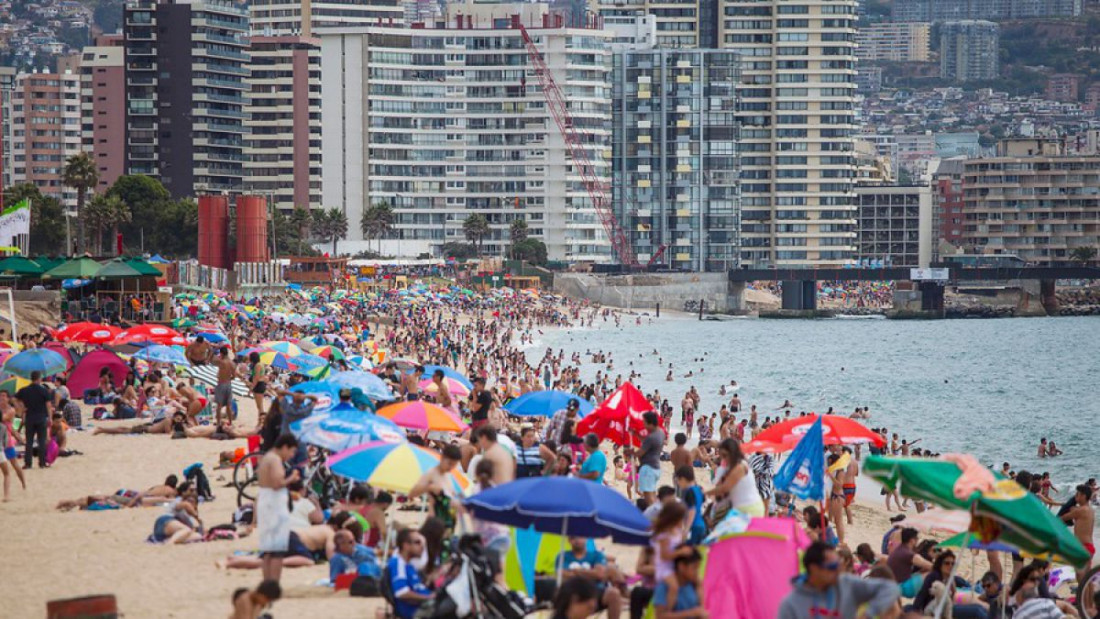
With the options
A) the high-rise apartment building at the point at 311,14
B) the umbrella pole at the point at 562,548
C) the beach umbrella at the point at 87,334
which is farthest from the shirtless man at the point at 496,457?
the high-rise apartment building at the point at 311,14

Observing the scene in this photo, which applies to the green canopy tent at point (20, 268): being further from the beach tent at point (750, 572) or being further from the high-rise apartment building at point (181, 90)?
the high-rise apartment building at point (181, 90)

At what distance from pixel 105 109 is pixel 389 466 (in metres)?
132

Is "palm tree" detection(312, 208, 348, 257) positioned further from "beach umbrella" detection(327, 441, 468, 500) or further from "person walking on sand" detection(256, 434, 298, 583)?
"person walking on sand" detection(256, 434, 298, 583)

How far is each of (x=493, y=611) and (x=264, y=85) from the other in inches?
5152

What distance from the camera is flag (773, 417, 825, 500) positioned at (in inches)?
606

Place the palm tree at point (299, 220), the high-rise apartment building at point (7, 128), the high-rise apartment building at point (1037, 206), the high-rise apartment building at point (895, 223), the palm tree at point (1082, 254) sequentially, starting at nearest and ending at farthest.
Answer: the palm tree at point (299, 220) → the palm tree at point (1082, 254) → the high-rise apartment building at point (1037, 206) → the high-rise apartment building at point (7, 128) → the high-rise apartment building at point (895, 223)

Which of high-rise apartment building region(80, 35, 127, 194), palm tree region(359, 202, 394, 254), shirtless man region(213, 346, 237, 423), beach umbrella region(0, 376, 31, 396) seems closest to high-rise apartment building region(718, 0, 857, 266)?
palm tree region(359, 202, 394, 254)

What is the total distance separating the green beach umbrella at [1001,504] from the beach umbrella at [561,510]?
6.32 ft

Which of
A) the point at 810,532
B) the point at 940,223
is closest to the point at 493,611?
the point at 810,532

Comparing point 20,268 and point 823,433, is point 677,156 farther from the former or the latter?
point 823,433

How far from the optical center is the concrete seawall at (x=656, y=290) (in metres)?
118

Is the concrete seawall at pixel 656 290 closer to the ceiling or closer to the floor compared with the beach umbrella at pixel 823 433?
closer to the floor

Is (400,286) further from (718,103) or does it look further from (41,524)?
(41,524)

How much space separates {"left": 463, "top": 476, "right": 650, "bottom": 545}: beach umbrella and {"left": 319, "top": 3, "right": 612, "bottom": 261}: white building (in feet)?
399
